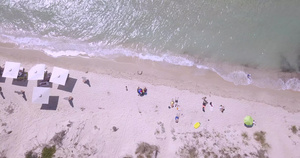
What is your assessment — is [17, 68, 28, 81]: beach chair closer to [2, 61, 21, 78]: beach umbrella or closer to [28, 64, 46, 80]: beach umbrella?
[2, 61, 21, 78]: beach umbrella

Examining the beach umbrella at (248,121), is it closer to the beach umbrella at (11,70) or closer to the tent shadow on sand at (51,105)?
the tent shadow on sand at (51,105)

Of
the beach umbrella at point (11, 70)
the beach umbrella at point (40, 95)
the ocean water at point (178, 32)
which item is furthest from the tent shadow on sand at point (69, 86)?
the beach umbrella at point (11, 70)

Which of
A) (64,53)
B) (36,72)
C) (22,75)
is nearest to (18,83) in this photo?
(22,75)

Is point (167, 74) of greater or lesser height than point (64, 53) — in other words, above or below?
below

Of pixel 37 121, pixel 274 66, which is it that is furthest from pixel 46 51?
pixel 274 66

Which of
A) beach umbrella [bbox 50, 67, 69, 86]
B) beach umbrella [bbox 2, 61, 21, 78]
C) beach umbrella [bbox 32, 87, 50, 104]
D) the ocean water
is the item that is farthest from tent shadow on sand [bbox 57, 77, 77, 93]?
beach umbrella [bbox 2, 61, 21, 78]

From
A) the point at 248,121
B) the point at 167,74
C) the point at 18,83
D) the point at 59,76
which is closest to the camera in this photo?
the point at 248,121

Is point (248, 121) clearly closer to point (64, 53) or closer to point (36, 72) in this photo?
point (64, 53)
